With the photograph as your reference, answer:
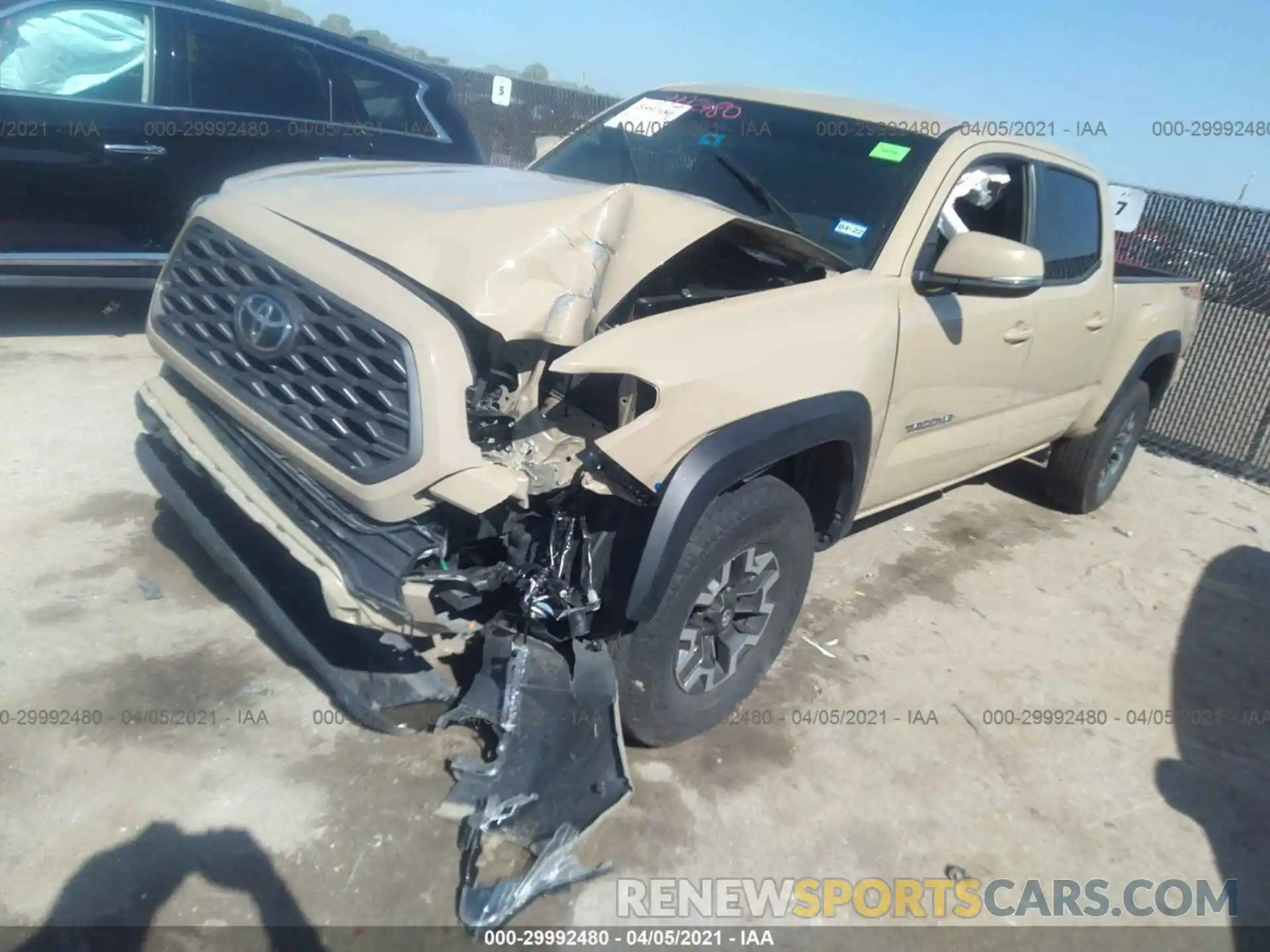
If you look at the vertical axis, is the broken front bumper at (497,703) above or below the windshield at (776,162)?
below

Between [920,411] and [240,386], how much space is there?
228cm

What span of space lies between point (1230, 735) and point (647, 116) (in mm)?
3417

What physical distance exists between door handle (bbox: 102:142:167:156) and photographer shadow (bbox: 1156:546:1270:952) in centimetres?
580

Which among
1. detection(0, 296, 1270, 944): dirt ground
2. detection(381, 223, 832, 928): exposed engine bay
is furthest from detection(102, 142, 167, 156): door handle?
detection(381, 223, 832, 928): exposed engine bay

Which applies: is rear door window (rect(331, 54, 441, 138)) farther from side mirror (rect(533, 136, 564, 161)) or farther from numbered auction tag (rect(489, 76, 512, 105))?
numbered auction tag (rect(489, 76, 512, 105))

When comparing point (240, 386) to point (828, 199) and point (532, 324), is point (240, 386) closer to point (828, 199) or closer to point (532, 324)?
point (532, 324)

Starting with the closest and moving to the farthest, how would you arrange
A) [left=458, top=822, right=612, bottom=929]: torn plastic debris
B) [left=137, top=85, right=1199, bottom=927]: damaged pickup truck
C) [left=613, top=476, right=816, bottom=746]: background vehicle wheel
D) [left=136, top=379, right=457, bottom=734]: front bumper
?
[left=458, top=822, right=612, bottom=929]: torn plastic debris, [left=137, top=85, right=1199, bottom=927]: damaged pickup truck, [left=136, top=379, right=457, bottom=734]: front bumper, [left=613, top=476, right=816, bottom=746]: background vehicle wheel

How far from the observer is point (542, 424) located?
2.57m

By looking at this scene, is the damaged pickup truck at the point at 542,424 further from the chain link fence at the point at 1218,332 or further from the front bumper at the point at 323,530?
the chain link fence at the point at 1218,332

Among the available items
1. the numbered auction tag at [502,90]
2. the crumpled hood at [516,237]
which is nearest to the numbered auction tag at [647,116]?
the crumpled hood at [516,237]

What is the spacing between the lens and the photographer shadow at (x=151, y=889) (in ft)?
6.86

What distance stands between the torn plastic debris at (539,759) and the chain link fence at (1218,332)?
6152mm

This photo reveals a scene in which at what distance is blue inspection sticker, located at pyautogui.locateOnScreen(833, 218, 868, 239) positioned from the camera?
3250 mm

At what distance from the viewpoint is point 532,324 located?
2.42m
